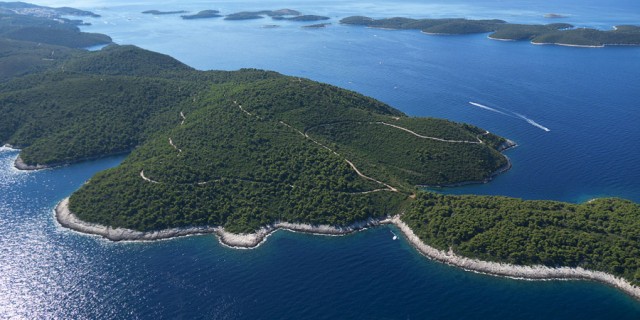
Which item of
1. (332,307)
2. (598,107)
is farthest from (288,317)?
(598,107)

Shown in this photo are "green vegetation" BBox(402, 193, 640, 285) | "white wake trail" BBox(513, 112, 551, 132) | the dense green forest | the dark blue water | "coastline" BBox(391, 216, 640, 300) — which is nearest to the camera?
the dark blue water

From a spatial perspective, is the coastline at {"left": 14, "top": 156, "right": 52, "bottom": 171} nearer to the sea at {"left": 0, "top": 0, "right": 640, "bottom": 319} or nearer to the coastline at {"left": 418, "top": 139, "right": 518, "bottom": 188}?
the sea at {"left": 0, "top": 0, "right": 640, "bottom": 319}

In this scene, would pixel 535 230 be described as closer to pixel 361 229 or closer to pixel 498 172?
pixel 498 172

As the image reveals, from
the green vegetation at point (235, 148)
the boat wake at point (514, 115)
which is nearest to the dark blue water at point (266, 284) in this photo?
the green vegetation at point (235, 148)

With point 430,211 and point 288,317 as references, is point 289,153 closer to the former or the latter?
point 430,211

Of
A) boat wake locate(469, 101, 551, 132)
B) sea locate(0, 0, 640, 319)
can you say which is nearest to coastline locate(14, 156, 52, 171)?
sea locate(0, 0, 640, 319)
